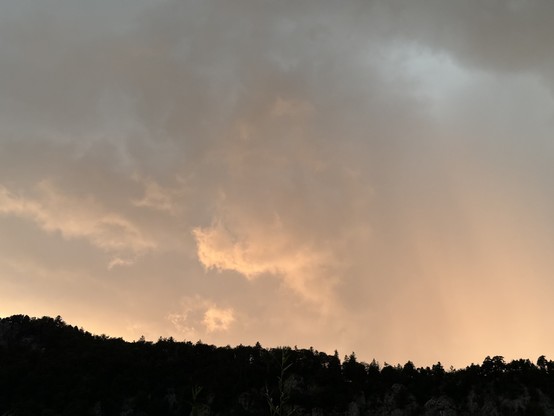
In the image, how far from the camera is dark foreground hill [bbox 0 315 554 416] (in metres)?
151

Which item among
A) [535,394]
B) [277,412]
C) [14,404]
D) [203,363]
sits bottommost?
[277,412]

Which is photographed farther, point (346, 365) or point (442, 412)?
point (346, 365)

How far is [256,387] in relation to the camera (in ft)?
550

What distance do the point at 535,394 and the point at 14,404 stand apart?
143390 mm

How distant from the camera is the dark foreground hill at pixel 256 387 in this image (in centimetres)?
15085

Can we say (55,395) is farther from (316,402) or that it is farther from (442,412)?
(442,412)

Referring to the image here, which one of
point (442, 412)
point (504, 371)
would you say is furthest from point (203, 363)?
point (504, 371)

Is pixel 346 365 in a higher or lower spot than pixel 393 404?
higher

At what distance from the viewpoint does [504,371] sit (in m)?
167

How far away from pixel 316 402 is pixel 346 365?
112 ft

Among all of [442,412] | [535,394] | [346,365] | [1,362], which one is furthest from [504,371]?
[1,362]

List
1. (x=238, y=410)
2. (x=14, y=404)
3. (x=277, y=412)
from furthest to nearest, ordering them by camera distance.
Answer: (x=238, y=410) < (x=14, y=404) < (x=277, y=412)

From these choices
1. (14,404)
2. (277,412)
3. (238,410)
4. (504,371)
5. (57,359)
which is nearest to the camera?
(277,412)

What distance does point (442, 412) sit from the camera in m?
152
